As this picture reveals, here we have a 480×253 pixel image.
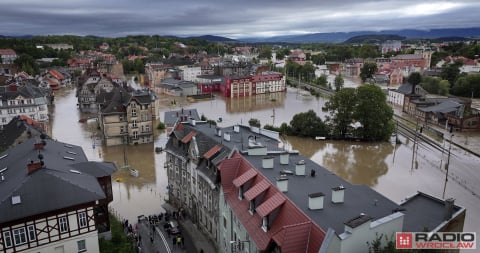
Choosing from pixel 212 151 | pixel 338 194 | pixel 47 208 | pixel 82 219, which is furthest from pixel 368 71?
pixel 47 208

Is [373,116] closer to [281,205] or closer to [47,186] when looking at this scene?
[281,205]

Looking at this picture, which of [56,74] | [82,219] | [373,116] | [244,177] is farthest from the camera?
[56,74]

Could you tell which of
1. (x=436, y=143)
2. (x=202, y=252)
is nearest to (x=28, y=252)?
(x=202, y=252)

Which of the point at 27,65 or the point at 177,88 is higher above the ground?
the point at 27,65

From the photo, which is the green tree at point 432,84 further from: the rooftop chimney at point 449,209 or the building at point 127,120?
the rooftop chimney at point 449,209

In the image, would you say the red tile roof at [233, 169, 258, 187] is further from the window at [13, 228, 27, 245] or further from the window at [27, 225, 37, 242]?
the window at [13, 228, 27, 245]

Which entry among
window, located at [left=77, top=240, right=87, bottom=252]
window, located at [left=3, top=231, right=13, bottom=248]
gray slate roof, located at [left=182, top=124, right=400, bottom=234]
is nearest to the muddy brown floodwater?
window, located at [left=77, top=240, right=87, bottom=252]

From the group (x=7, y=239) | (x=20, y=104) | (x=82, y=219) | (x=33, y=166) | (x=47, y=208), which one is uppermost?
(x=33, y=166)
